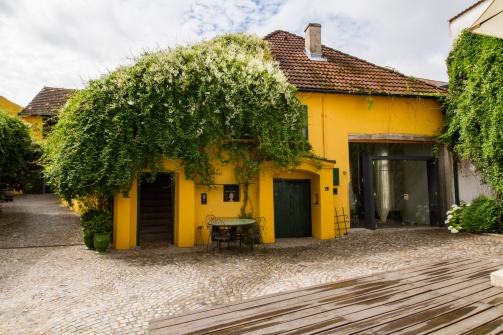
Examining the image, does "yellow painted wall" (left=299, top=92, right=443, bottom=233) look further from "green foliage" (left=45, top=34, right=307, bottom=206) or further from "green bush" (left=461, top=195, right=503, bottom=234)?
"green bush" (left=461, top=195, right=503, bottom=234)

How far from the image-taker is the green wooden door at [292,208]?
11656 mm

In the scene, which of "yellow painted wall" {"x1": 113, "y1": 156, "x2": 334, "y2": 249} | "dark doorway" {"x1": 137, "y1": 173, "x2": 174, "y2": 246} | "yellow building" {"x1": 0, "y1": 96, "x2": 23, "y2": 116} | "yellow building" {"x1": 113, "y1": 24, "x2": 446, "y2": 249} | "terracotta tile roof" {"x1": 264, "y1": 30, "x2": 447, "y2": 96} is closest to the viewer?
"yellow painted wall" {"x1": 113, "y1": 156, "x2": 334, "y2": 249}

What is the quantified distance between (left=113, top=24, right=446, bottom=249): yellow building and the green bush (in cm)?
182

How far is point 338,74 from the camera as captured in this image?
43.8ft

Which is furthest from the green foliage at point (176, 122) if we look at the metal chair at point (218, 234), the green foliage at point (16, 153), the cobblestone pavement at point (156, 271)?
the green foliage at point (16, 153)

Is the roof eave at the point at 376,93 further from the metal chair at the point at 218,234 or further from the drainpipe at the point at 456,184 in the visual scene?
the metal chair at the point at 218,234

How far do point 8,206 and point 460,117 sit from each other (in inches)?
874

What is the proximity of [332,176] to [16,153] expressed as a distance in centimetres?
1379

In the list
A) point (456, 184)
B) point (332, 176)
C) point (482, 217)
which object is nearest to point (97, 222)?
point (332, 176)

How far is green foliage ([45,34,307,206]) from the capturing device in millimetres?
9266

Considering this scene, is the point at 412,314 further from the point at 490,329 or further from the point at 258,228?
the point at 258,228

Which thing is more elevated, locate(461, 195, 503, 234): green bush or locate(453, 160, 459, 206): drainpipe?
locate(453, 160, 459, 206): drainpipe

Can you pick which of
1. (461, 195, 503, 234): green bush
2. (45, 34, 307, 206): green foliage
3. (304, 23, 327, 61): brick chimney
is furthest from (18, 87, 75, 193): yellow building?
(461, 195, 503, 234): green bush

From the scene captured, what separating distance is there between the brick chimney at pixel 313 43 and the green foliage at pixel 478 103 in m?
5.18
